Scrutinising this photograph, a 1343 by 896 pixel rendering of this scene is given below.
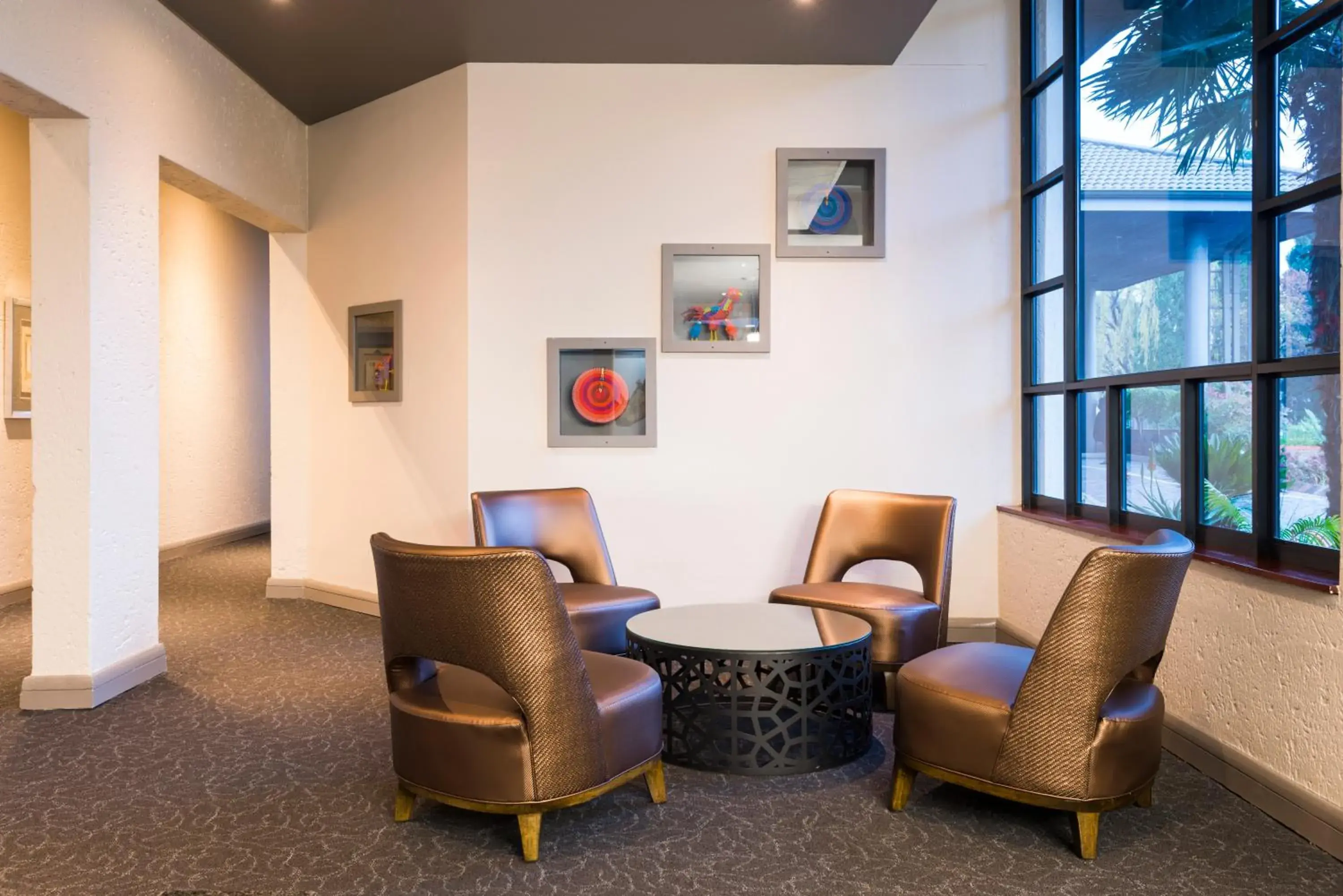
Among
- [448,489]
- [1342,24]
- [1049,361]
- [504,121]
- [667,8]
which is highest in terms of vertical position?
[667,8]

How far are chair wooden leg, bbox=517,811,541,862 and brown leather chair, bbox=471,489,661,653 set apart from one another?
5.24 ft

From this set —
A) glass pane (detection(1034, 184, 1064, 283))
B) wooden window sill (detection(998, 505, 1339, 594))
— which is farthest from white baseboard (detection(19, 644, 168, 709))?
glass pane (detection(1034, 184, 1064, 283))

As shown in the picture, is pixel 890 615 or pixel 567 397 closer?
pixel 890 615

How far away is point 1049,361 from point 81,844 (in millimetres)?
4405

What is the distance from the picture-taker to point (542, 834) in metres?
2.70

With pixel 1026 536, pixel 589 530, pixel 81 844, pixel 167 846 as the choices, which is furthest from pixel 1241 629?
pixel 81 844

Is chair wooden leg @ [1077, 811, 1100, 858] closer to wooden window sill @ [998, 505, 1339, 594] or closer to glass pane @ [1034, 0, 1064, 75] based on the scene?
wooden window sill @ [998, 505, 1339, 594]

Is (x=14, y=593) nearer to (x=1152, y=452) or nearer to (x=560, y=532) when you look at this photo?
(x=560, y=532)

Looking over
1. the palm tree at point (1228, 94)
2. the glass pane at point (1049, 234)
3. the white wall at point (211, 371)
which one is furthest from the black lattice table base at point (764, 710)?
the white wall at point (211, 371)

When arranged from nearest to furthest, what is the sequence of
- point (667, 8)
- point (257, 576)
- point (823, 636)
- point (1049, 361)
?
point (823, 636)
point (667, 8)
point (1049, 361)
point (257, 576)

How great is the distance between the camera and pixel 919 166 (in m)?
5.10

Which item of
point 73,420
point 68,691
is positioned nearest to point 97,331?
point 73,420

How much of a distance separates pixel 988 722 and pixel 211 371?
7.79 meters

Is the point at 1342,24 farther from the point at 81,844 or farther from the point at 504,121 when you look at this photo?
the point at 81,844
